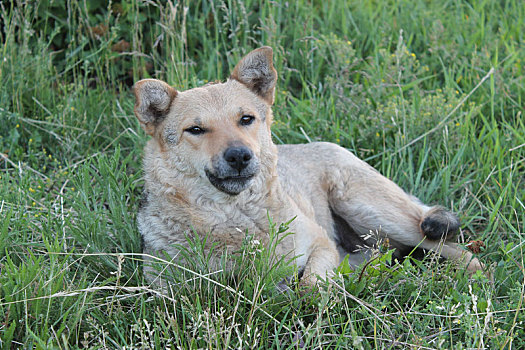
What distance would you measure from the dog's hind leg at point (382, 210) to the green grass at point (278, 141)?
235 mm

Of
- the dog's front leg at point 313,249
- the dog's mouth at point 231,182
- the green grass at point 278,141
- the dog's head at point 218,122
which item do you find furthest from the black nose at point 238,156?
the dog's front leg at point 313,249

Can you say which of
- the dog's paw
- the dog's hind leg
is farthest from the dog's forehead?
the dog's paw

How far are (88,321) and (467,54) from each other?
15.2 ft

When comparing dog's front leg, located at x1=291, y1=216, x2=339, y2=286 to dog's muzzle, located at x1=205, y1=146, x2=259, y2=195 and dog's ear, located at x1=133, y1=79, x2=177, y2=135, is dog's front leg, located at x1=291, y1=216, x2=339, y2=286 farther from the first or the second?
dog's ear, located at x1=133, y1=79, x2=177, y2=135

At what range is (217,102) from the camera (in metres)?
3.75

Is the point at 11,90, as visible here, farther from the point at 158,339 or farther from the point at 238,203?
the point at 158,339

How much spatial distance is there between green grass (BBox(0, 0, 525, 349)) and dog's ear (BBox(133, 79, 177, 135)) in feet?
2.13

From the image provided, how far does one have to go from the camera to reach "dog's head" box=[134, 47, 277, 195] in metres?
3.49

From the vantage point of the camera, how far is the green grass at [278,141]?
3125mm

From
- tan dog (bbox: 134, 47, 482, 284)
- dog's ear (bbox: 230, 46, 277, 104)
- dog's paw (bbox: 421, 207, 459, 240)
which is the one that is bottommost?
dog's paw (bbox: 421, 207, 459, 240)

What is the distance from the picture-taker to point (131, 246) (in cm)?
408

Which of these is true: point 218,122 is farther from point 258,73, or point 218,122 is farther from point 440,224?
point 440,224

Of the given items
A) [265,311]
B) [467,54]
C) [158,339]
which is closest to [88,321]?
[158,339]

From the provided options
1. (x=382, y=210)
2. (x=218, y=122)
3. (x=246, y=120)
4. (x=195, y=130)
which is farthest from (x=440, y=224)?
(x=195, y=130)
